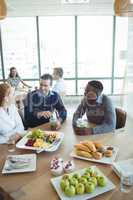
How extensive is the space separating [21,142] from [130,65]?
8.06 ft

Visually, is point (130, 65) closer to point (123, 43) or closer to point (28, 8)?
point (123, 43)

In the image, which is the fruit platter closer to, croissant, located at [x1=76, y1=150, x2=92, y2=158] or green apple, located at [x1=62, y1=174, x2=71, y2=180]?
croissant, located at [x1=76, y1=150, x2=92, y2=158]

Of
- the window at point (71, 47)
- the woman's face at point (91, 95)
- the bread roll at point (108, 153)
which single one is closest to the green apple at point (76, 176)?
the bread roll at point (108, 153)

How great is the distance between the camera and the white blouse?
2.09 meters

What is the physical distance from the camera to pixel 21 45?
6191 millimetres

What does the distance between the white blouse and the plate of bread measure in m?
0.61

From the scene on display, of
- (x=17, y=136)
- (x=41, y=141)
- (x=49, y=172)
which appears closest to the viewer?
(x=49, y=172)

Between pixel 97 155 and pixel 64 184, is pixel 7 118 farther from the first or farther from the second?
pixel 64 184

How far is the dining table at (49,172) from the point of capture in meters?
1.27

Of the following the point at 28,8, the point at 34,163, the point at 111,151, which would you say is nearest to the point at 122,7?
the point at 111,151

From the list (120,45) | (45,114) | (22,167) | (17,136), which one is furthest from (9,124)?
(120,45)

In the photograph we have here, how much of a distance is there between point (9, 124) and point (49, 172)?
0.86m

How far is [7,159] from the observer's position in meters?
1.62

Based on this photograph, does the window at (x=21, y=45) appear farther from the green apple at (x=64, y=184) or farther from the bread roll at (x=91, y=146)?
the green apple at (x=64, y=184)
